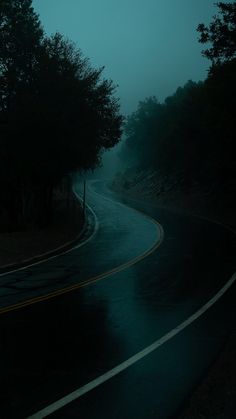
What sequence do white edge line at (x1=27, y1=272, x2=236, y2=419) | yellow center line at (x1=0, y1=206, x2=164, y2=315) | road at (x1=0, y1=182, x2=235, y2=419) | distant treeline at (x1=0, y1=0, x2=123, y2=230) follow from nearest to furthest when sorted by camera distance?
1. white edge line at (x1=27, y1=272, x2=236, y2=419)
2. road at (x1=0, y1=182, x2=235, y2=419)
3. yellow center line at (x1=0, y1=206, x2=164, y2=315)
4. distant treeline at (x1=0, y1=0, x2=123, y2=230)

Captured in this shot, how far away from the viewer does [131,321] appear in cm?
1173

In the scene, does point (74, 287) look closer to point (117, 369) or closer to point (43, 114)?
point (117, 369)

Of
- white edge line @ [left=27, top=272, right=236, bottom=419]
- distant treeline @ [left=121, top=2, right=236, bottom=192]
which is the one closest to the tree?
distant treeline @ [left=121, top=2, right=236, bottom=192]

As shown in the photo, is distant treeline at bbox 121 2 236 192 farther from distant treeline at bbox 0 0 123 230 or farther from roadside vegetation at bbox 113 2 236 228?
distant treeline at bbox 0 0 123 230

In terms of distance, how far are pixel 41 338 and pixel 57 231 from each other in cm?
2248

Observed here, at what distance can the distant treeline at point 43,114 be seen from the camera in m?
31.0

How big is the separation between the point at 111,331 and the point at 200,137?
45.5 metres

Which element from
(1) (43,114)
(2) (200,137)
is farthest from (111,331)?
(2) (200,137)

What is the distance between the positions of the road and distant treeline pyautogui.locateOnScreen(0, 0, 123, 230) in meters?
9.71

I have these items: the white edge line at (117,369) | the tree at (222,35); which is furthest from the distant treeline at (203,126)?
the white edge line at (117,369)

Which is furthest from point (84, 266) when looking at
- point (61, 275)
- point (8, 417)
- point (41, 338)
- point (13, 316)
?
point (8, 417)

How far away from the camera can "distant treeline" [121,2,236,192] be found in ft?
112

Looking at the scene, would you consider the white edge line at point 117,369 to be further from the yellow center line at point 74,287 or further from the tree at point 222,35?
the tree at point 222,35

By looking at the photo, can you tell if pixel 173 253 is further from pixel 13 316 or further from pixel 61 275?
pixel 13 316
